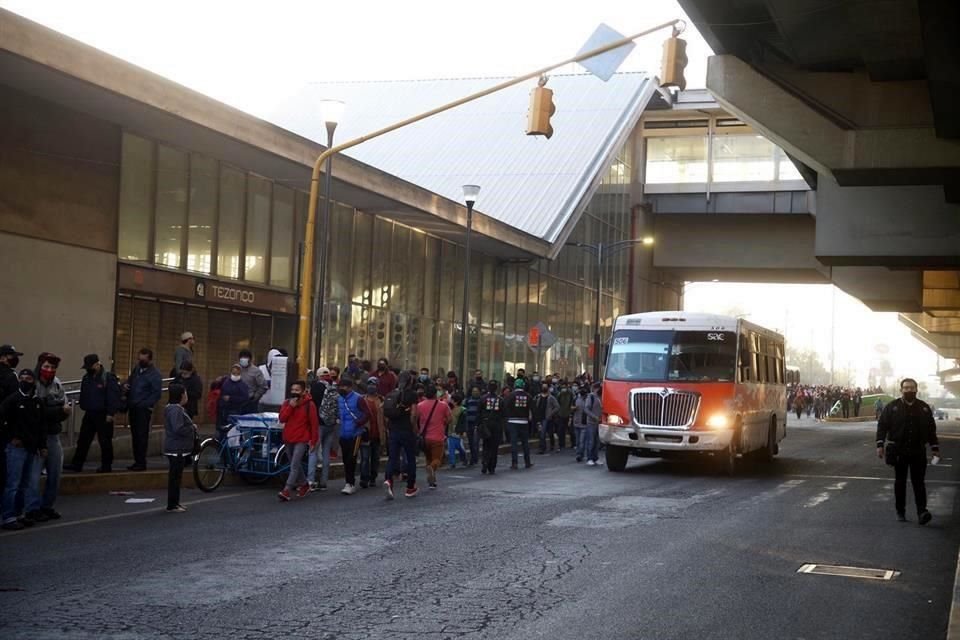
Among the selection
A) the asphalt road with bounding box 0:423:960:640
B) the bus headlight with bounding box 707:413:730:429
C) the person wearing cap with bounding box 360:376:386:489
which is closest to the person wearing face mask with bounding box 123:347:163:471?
the asphalt road with bounding box 0:423:960:640

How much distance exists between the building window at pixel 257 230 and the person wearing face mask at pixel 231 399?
7880 mm

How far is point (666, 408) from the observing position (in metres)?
22.9

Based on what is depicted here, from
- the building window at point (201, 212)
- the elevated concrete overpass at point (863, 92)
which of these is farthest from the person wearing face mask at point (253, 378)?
the elevated concrete overpass at point (863, 92)

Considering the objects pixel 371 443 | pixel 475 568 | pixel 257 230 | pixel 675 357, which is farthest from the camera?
pixel 257 230

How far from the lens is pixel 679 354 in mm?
23547

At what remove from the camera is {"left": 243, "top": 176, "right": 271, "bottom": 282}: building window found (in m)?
27.7

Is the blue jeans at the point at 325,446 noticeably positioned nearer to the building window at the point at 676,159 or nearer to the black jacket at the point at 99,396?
the black jacket at the point at 99,396

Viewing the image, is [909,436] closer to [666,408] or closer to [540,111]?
[540,111]

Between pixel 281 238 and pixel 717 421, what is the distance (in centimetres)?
1208

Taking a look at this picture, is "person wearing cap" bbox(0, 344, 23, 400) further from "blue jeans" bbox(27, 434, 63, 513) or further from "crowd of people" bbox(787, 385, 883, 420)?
"crowd of people" bbox(787, 385, 883, 420)

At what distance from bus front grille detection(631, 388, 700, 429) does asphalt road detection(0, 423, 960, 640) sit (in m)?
4.42

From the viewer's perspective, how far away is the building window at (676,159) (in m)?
54.8

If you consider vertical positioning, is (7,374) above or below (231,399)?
above

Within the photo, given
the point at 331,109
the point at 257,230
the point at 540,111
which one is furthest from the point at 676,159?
the point at 540,111
